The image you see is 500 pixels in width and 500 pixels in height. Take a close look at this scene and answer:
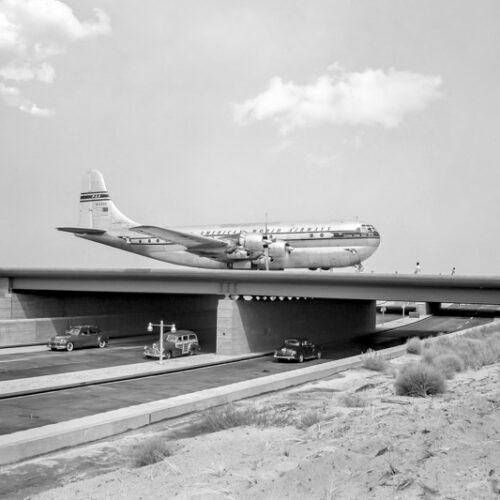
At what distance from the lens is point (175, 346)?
41.0 meters

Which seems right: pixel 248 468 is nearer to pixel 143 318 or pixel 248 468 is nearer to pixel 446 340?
pixel 446 340

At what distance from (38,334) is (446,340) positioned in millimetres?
33550

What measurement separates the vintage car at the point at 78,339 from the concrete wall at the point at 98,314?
559cm

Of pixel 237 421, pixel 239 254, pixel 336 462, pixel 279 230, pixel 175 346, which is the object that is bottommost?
pixel 175 346

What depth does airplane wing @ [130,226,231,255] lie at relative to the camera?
168 ft

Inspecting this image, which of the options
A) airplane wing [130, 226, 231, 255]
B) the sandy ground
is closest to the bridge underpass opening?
airplane wing [130, 226, 231, 255]

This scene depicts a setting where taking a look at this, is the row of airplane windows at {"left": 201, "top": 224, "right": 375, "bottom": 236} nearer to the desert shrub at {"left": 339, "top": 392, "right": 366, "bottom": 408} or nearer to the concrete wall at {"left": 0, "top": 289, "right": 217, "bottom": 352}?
the concrete wall at {"left": 0, "top": 289, "right": 217, "bottom": 352}

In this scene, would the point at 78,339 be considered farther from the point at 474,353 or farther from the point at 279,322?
the point at 474,353

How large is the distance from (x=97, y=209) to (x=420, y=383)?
53973 millimetres

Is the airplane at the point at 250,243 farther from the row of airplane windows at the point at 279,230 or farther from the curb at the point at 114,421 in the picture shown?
the curb at the point at 114,421

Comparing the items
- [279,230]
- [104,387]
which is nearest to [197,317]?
[279,230]

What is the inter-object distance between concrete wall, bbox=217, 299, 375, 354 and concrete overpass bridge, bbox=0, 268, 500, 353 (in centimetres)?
8

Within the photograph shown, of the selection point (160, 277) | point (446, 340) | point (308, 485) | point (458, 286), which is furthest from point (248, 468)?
point (160, 277)

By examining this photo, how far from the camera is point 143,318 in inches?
2399
